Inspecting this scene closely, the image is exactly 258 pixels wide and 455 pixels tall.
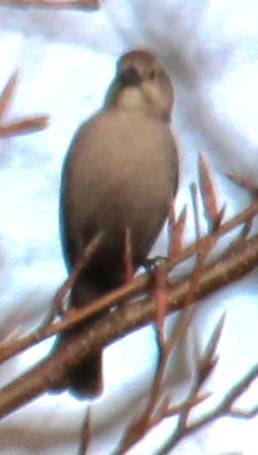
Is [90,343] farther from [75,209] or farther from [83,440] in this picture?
[75,209]

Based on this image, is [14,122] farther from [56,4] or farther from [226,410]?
[226,410]

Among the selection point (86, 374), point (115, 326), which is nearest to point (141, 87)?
point (86, 374)

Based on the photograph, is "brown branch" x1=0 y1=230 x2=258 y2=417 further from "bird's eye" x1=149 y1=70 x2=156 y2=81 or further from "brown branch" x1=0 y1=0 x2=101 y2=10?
"bird's eye" x1=149 y1=70 x2=156 y2=81

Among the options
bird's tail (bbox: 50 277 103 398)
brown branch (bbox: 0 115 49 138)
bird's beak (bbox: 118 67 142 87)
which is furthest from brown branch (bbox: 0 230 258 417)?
bird's beak (bbox: 118 67 142 87)

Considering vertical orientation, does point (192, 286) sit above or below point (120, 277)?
below

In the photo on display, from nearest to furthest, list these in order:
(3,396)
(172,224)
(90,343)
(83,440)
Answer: (83,440)
(172,224)
(3,396)
(90,343)

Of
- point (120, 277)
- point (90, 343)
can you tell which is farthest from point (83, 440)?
point (120, 277)

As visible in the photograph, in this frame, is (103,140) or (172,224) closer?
(172,224)

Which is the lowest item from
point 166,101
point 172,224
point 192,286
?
point 192,286
